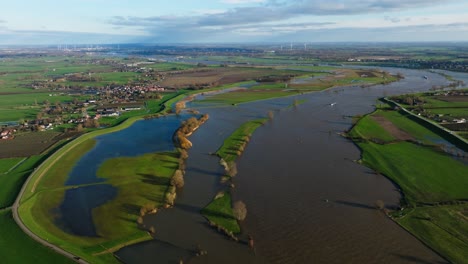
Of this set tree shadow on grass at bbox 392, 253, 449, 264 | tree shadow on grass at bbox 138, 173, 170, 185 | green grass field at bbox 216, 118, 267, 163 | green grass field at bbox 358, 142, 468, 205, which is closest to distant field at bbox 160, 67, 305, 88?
green grass field at bbox 216, 118, 267, 163

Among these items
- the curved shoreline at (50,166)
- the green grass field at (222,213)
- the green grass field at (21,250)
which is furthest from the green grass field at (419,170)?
the curved shoreline at (50,166)

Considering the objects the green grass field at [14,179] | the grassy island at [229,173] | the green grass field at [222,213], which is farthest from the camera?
the green grass field at [14,179]

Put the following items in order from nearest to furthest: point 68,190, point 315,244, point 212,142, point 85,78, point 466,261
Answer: point 466,261 → point 315,244 → point 68,190 → point 212,142 → point 85,78

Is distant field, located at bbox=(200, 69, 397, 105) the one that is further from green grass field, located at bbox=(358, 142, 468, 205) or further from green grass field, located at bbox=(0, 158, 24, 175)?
green grass field, located at bbox=(0, 158, 24, 175)

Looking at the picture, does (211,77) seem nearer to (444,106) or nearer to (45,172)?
(444,106)

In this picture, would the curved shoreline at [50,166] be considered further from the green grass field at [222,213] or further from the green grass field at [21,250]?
the green grass field at [222,213]

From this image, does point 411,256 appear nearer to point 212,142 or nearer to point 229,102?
point 212,142

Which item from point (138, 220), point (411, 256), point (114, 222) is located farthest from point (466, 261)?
point (114, 222)
